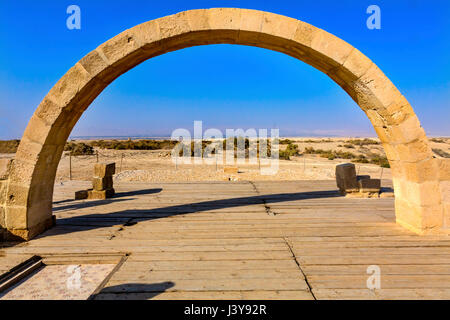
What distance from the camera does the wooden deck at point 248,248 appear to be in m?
2.66

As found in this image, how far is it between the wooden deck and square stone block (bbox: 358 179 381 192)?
58 centimetres

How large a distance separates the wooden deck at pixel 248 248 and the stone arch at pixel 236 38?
57 centimetres

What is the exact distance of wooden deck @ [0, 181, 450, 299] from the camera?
266 centimetres

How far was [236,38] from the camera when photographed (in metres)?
4.17

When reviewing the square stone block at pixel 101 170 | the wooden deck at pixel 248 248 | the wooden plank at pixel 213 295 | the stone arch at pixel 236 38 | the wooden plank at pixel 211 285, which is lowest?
the wooden plank at pixel 213 295

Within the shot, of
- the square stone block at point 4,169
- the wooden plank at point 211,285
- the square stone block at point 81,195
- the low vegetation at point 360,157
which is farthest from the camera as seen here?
the low vegetation at point 360,157

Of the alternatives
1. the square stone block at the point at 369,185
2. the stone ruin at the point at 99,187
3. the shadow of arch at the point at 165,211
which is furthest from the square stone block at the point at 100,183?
the square stone block at the point at 369,185

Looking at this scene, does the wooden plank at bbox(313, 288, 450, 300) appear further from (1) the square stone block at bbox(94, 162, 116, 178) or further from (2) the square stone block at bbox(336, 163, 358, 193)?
(1) the square stone block at bbox(94, 162, 116, 178)

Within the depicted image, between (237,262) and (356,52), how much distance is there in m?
3.33

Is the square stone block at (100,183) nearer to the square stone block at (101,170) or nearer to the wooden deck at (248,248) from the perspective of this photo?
the square stone block at (101,170)

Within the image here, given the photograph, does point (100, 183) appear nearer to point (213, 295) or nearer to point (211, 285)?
point (211, 285)

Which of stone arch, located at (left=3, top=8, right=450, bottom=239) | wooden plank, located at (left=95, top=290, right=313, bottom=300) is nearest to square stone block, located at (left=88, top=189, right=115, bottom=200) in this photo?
stone arch, located at (left=3, top=8, right=450, bottom=239)
